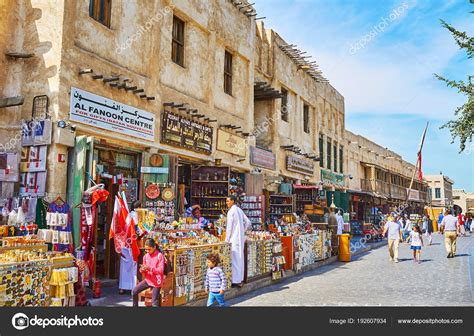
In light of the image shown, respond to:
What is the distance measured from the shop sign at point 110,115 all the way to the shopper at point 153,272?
3467 millimetres

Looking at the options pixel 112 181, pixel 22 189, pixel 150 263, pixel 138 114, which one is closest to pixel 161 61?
pixel 138 114

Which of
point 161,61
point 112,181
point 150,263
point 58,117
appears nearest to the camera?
point 150,263

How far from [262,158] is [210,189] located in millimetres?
4617

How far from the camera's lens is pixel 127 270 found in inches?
319

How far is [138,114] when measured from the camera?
10.2m

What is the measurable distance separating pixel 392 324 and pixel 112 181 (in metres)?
6.43

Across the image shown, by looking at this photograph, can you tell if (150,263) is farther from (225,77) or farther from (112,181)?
(225,77)

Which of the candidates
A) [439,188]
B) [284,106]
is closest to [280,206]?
[284,106]

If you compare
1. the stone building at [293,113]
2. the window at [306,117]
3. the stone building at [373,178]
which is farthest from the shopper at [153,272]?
the stone building at [373,178]

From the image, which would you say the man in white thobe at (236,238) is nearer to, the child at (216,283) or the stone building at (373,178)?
the child at (216,283)

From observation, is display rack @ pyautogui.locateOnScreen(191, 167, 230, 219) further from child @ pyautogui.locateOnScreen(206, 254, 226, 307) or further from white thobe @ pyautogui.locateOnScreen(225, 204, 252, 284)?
child @ pyautogui.locateOnScreen(206, 254, 226, 307)

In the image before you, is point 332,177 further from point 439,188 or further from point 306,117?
point 439,188

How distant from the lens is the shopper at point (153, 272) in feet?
20.6

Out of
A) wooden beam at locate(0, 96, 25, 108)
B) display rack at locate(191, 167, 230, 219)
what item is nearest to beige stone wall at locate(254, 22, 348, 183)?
display rack at locate(191, 167, 230, 219)
